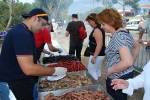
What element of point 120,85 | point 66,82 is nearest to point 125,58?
point 120,85

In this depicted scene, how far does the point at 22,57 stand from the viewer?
1683mm

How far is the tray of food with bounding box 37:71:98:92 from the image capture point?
7.38 ft

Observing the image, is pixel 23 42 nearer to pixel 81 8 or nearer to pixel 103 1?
pixel 103 1

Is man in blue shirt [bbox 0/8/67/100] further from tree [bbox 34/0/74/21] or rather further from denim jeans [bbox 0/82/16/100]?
tree [bbox 34/0/74/21]

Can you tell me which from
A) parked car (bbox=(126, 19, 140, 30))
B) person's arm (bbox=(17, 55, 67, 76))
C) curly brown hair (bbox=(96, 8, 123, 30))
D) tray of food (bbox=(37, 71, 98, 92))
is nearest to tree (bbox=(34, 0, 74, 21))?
parked car (bbox=(126, 19, 140, 30))

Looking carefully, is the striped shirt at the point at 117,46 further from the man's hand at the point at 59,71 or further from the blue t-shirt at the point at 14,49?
the blue t-shirt at the point at 14,49

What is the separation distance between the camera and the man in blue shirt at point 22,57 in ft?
5.56

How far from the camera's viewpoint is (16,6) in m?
18.8

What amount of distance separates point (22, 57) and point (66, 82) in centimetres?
90

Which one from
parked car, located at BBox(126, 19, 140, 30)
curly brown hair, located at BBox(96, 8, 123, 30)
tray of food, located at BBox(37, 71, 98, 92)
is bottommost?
parked car, located at BBox(126, 19, 140, 30)

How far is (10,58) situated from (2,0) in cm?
1953

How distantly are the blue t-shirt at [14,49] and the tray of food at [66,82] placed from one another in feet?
1.41

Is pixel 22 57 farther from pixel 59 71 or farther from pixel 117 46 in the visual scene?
pixel 117 46

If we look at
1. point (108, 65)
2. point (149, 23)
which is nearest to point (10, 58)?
point (108, 65)
